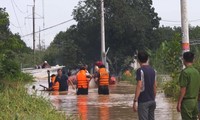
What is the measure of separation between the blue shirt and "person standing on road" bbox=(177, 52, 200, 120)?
0.60m

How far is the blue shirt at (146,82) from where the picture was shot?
28.2ft

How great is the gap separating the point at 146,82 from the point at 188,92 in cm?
79

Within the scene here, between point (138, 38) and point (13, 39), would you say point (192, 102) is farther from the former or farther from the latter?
point (138, 38)

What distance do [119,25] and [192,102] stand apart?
40.1 meters

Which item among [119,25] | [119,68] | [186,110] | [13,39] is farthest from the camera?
[119,68]

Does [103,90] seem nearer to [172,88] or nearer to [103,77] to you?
[103,77]

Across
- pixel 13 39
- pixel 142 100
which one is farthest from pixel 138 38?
pixel 142 100

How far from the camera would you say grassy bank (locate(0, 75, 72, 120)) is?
395 inches

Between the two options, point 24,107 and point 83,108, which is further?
point 83,108

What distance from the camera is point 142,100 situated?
28.4 ft

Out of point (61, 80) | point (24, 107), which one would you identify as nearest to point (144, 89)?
point (24, 107)

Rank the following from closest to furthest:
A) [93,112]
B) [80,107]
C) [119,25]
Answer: [93,112]
[80,107]
[119,25]

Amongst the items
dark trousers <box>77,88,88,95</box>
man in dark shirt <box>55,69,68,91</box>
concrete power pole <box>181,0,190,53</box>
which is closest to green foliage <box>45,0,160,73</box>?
man in dark shirt <box>55,69,68,91</box>

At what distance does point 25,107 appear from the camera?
11578 millimetres
